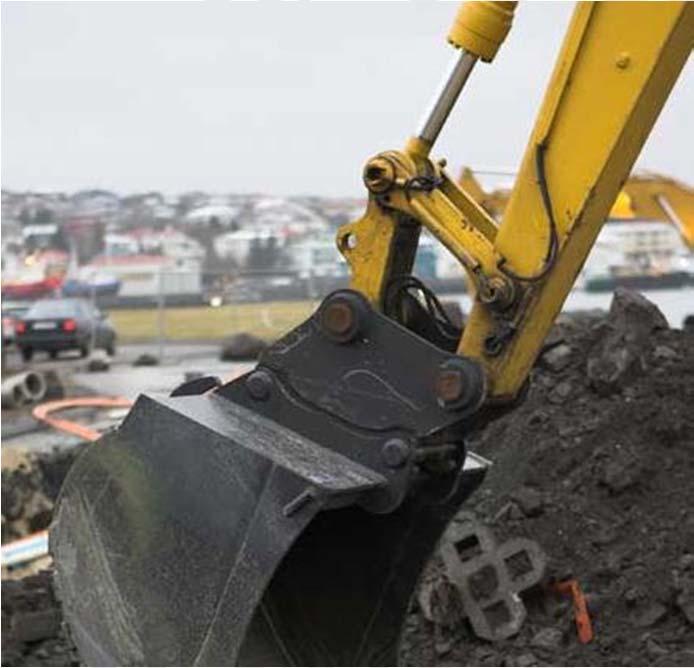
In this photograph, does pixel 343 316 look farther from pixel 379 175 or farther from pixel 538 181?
pixel 538 181

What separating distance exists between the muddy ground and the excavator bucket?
1.32 metres

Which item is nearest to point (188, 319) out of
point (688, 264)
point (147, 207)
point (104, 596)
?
point (147, 207)

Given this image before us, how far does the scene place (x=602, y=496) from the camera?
6.44 meters

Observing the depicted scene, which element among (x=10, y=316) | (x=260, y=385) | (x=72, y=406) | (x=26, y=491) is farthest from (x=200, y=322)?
(x=260, y=385)

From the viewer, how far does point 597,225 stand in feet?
11.5

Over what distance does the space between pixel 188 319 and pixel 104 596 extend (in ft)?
52.9

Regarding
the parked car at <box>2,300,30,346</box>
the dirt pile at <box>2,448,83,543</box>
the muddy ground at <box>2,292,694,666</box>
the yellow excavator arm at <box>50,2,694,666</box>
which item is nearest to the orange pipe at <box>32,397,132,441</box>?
the dirt pile at <box>2,448,83,543</box>

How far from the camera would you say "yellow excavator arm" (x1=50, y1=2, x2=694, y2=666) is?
343 centimetres

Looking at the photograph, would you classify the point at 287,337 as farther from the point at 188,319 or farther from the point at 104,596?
the point at 188,319

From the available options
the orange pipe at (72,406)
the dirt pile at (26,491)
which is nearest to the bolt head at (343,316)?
the dirt pile at (26,491)

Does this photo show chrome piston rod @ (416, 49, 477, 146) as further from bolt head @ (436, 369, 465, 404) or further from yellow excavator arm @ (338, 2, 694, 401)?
bolt head @ (436, 369, 465, 404)

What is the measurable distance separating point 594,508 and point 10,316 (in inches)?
636

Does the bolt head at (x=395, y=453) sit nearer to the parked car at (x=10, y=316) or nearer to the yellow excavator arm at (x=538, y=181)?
the yellow excavator arm at (x=538, y=181)

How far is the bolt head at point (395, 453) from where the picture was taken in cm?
352
